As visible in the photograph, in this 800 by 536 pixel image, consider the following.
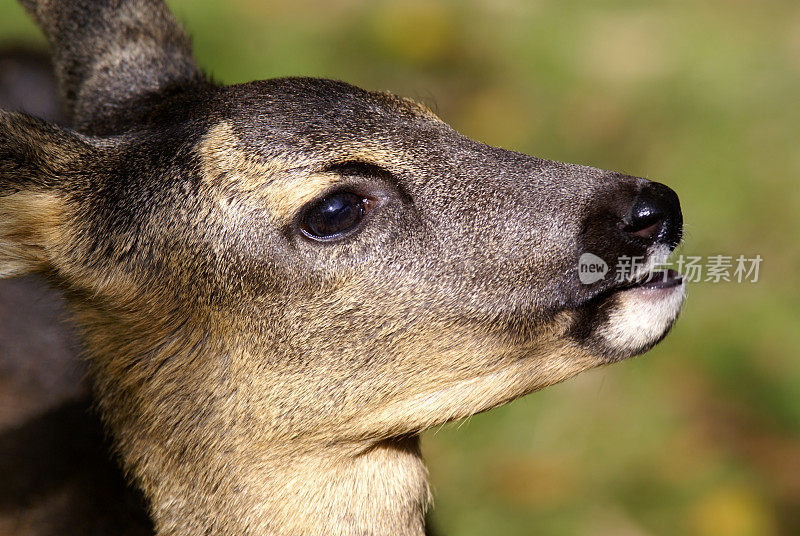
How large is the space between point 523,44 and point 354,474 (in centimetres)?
523

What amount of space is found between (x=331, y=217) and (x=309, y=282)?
0.21 m

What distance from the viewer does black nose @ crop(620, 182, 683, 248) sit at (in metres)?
2.92

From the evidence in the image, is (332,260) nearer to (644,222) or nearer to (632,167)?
(644,222)

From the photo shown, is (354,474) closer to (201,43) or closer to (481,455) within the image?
(481,455)

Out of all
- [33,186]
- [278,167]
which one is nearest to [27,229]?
[33,186]

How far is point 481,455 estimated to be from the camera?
5.60 metres

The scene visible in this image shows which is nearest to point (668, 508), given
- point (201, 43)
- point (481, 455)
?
point (481, 455)

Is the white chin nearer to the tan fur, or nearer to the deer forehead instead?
the deer forehead

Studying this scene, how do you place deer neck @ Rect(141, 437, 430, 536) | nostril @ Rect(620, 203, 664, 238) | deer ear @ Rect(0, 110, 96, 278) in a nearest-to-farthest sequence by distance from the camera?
nostril @ Rect(620, 203, 664, 238), deer ear @ Rect(0, 110, 96, 278), deer neck @ Rect(141, 437, 430, 536)

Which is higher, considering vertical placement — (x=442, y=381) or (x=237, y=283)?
(x=237, y=283)

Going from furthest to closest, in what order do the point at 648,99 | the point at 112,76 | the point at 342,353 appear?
the point at 648,99
the point at 112,76
the point at 342,353

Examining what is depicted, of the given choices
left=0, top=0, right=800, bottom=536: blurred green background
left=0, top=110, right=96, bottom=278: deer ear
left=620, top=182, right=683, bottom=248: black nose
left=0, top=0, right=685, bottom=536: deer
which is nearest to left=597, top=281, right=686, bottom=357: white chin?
left=0, top=0, right=685, bottom=536: deer

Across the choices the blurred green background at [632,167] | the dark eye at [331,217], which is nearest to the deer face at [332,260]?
the dark eye at [331,217]

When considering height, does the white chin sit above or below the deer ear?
below
